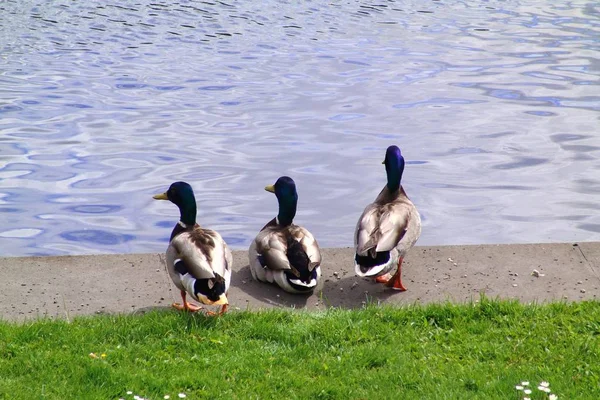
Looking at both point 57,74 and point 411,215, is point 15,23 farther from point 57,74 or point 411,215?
point 411,215

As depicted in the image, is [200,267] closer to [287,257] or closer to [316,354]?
[287,257]

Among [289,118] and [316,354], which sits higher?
[316,354]

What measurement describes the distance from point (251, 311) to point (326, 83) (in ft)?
27.3

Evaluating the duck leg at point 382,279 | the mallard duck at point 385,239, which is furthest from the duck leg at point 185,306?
the duck leg at point 382,279

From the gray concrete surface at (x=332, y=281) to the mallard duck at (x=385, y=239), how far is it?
0.21m

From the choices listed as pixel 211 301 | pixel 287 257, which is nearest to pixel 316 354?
pixel 211 301

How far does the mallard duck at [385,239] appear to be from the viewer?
251 inches

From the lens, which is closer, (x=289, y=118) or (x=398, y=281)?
(x=398, y=281)

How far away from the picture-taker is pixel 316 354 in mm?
5461

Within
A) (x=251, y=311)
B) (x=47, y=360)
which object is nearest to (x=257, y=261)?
(x=251, y=311)

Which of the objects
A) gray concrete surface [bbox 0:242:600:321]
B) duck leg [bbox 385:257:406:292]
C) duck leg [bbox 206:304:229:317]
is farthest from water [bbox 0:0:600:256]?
duck leg [bbox 206:304:229:317]

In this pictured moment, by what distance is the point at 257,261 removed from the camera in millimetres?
6727

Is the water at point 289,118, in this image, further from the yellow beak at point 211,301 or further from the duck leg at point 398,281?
the yellow beak at point 211,301

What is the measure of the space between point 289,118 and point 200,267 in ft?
22.1
